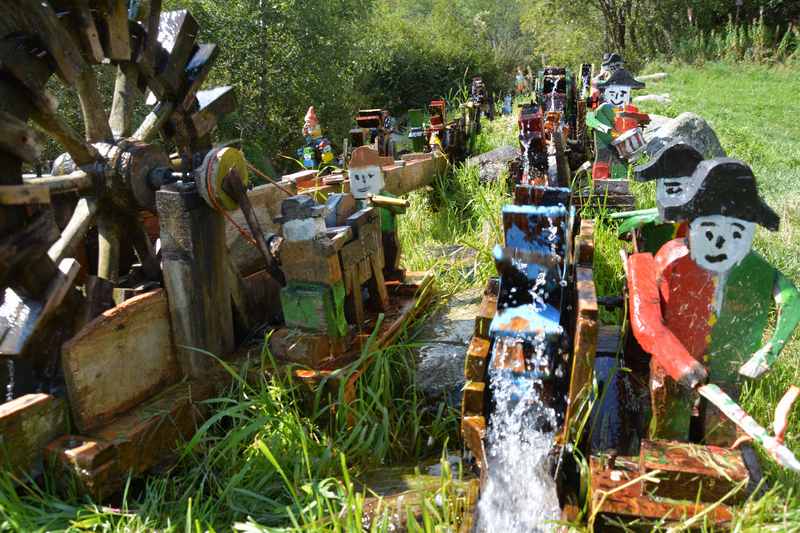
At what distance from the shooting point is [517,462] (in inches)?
102

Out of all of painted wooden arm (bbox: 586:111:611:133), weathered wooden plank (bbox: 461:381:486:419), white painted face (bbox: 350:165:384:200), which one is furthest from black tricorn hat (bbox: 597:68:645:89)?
weathered wooden plank (bbox: 461:381:486:419)

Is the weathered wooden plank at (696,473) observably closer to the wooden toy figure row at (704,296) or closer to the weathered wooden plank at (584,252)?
the wooden toy figure row at (704,296)

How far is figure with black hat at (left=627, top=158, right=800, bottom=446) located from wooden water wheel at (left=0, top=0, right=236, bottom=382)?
2548 millimetres

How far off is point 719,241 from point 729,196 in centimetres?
17

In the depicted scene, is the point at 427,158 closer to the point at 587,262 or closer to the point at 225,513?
the point at 587,262

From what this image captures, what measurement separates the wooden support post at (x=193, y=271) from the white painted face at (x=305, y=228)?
43 cm

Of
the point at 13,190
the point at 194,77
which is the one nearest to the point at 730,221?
the point at 13,190

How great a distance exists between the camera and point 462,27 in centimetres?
2195

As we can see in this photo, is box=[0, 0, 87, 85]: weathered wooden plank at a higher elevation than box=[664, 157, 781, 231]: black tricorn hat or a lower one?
higher

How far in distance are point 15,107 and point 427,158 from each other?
4.28 meters

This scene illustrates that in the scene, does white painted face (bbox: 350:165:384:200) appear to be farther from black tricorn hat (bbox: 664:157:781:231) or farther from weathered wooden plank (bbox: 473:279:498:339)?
black tricorn hat (bbox: 664:157:781:231)

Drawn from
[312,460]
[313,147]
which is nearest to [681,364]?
[312,460]

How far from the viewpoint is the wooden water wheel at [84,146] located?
3152 mm

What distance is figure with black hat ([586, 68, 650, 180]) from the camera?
5.27 metres
